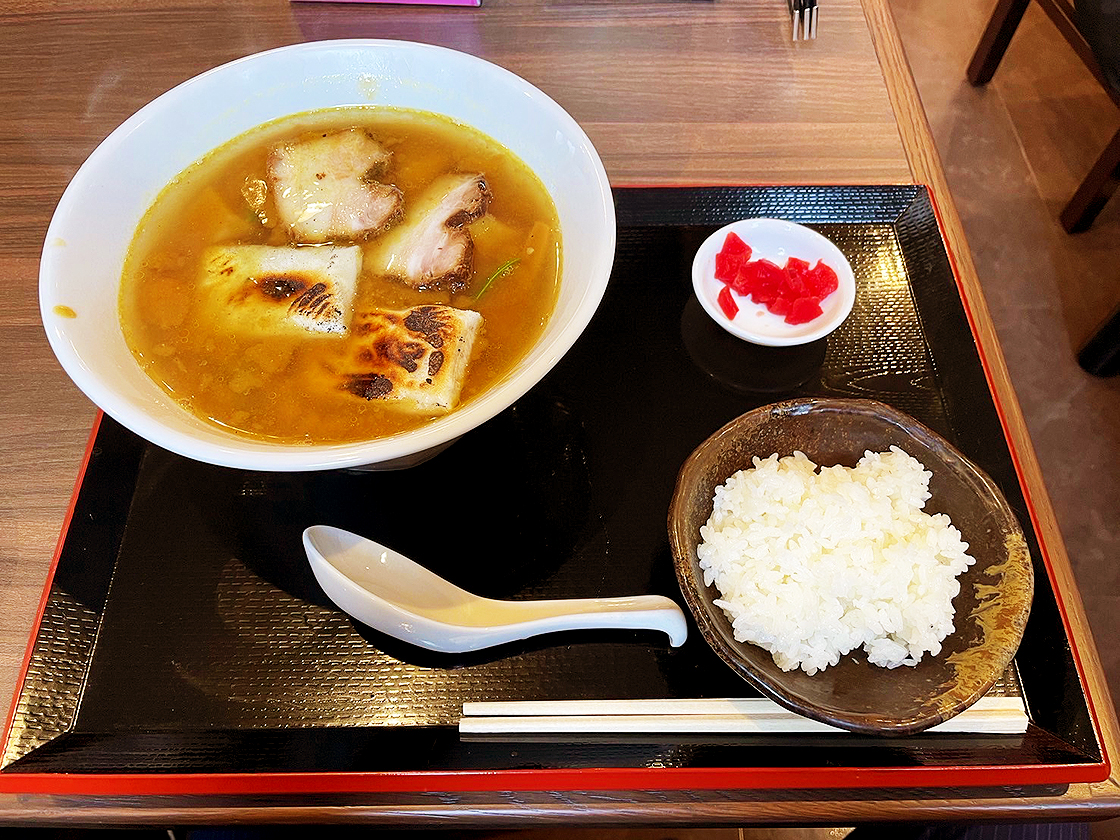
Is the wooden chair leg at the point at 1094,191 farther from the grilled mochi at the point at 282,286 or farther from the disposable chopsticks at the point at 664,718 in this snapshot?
the grilled mochi at the point at 282,286

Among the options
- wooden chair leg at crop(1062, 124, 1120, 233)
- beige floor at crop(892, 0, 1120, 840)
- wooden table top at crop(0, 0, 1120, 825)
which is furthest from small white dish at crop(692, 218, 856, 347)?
wooden chair leg at crop(1062, 124, 1120, 233)

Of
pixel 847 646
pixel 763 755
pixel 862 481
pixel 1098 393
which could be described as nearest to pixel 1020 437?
pixel 862 481

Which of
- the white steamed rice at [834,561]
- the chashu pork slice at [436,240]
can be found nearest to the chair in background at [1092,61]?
the white steamed rice at [834,561]

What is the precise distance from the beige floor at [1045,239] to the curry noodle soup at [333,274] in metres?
1.64

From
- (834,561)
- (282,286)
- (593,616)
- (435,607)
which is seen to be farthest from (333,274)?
(834,561)

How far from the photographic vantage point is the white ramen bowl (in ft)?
3.47

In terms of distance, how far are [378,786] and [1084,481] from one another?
274cm

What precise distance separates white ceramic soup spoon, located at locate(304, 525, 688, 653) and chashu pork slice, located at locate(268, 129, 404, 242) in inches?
21.9

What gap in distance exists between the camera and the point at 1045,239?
10.8 ft

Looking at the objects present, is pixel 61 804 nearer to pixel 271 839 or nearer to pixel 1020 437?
pixel 271 839

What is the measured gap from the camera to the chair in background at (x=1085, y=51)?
8.66 feet

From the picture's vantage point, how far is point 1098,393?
116 inches

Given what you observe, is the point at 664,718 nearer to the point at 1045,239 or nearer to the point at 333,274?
the point at 333,274

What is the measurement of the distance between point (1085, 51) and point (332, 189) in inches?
111
